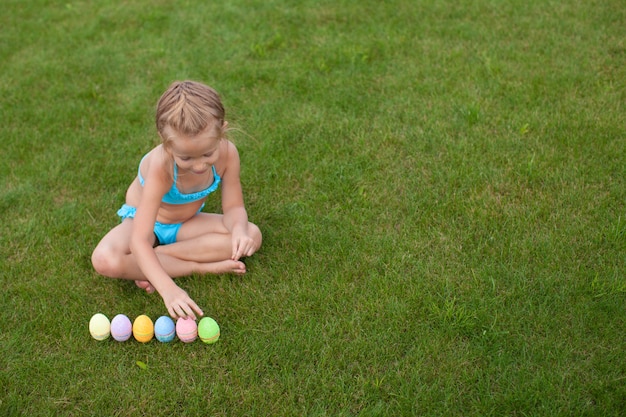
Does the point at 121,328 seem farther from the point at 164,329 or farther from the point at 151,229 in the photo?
the point at 151,229

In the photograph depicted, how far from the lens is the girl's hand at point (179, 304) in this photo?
2704mm

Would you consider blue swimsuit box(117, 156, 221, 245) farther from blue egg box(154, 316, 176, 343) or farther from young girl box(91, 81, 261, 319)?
blue egg box(154, 316, 176, 343)

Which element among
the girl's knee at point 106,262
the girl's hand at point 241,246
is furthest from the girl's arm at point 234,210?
the girl's knee at point 106,262

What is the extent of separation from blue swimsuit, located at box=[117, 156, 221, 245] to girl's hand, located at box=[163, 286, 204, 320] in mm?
576

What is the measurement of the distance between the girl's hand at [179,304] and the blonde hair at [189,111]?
660mm

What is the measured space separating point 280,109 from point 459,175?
1440 millimetres

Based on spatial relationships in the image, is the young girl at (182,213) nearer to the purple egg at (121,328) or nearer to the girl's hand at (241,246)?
the girl's hand at (241,246)

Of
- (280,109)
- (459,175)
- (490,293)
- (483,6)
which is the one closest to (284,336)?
(490,293)

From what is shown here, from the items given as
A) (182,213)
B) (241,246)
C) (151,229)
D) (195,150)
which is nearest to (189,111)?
(195,150)

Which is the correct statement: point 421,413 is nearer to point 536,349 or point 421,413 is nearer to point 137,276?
point 536,349

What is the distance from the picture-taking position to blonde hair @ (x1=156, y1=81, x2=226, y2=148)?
8.53 ft

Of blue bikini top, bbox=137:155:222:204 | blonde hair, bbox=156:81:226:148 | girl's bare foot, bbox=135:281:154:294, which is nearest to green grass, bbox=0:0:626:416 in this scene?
girl's bare foot, bbox=135:281:154:294

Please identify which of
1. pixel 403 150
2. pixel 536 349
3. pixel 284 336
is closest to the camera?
pixel 536 349

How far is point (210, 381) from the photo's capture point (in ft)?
8.65
